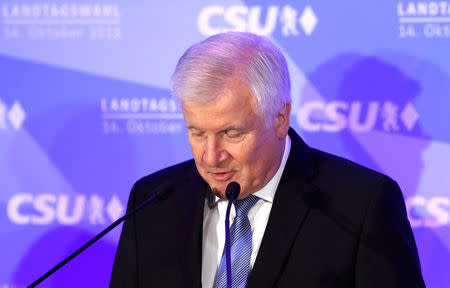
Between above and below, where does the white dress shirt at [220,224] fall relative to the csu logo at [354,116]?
below

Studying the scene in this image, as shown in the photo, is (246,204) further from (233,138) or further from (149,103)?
(149,103)

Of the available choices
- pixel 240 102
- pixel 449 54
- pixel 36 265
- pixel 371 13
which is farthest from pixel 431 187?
pixel 36 265

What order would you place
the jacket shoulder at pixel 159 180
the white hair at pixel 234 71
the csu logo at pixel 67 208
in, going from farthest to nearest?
the csu logo at pixel 67 208, the jacket shoulder at pixel 159 180, the white hair at pixel 234 71

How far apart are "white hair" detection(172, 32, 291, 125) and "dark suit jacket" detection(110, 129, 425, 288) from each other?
0.26 m

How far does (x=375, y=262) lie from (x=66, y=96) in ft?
5.06

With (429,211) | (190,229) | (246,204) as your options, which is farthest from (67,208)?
(429,211)

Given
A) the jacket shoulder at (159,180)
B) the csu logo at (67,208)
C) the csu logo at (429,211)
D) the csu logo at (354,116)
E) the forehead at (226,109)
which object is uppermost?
the forehead at (226,109)

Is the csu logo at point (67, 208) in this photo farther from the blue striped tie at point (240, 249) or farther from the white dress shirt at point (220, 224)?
the blue striped tie at point (240, 249)

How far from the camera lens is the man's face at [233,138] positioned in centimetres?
178

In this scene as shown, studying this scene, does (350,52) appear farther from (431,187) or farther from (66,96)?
(66,96)

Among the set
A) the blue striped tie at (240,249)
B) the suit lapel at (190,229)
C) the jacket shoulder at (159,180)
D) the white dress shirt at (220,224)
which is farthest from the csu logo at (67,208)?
the blue striped tie at (240,249)

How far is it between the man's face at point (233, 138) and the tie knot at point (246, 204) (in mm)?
37

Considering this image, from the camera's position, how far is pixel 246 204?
1997mm

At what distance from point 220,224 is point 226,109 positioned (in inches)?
16.7
